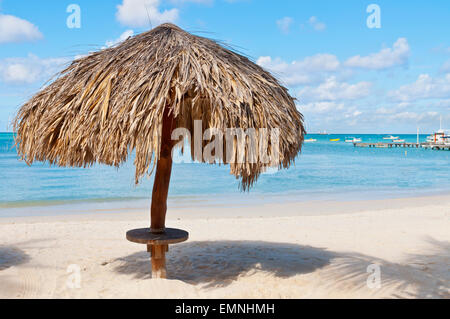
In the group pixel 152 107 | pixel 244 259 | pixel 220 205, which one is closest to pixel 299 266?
pixel 244 259

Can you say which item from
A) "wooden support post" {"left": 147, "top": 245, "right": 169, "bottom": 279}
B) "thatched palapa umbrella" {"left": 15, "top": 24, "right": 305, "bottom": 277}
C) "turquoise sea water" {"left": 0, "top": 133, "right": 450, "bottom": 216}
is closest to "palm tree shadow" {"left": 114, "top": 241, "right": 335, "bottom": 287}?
"wooden support post" {"left": 147, "top": 245, "right": 169, "bottom": 279}

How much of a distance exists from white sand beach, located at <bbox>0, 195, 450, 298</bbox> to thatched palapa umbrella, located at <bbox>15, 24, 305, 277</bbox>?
81cm

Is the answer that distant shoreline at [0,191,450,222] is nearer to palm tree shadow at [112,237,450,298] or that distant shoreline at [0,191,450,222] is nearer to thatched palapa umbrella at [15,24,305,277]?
palm tree shadow at [112,237,450,298]

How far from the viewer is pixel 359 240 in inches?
280

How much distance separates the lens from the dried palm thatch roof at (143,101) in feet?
11.6

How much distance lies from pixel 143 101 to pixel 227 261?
Result: 2842 mm

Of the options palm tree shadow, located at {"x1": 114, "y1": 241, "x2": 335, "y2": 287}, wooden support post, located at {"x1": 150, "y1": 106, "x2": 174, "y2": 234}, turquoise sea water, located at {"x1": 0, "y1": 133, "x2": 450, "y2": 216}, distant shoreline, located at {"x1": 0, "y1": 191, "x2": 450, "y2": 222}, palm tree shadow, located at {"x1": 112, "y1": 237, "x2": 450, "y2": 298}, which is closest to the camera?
wooden support post, located at {"x1": 150, "y1": 106, "x2": 174, "y2": 234}

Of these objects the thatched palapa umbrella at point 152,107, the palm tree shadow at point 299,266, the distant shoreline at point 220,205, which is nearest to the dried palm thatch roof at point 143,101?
the thatched palapa umbrella at point 152,107

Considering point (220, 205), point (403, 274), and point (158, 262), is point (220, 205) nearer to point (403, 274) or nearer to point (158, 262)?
point (403, 274)

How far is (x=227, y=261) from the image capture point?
18.3 ft

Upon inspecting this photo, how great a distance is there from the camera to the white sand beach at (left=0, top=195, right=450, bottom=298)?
174 inches

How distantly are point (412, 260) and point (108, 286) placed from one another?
406cm

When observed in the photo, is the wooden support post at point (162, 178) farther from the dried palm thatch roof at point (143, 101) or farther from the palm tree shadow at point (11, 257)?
the palm tree shadow at point (11, 257)
